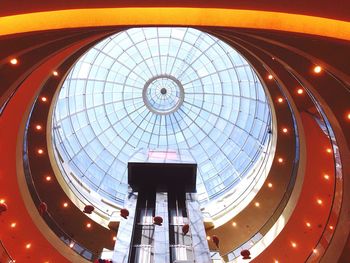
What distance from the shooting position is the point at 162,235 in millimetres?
15586

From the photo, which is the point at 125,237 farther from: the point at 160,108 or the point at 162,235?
the point at 160,108

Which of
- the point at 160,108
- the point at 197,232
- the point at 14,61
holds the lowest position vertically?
the point at 14,61

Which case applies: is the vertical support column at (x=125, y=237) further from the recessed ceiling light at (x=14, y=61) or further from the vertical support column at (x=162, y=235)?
the recessed ceiling light at (x=14, y=61)

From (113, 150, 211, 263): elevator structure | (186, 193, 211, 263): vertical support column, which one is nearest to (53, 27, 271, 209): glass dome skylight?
(113, 150, 211, 263): elevator structure

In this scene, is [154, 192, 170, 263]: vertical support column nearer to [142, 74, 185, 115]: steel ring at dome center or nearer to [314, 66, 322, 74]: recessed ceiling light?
[314, 66, 322, 74]: recessed ceiling light

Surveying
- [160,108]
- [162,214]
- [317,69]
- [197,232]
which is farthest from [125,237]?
[160,108]

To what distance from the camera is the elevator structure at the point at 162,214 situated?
1452cm

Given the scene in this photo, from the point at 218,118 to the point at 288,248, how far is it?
13572mm

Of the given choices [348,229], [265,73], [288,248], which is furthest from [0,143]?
[288,248]

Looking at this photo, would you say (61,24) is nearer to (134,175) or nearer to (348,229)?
(348,229)

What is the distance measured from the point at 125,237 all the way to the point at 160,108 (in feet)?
52.0

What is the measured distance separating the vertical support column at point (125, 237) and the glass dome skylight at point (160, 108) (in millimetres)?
7275

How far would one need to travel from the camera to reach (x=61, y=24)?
245 inches

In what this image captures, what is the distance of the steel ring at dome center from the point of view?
91.7 ft
